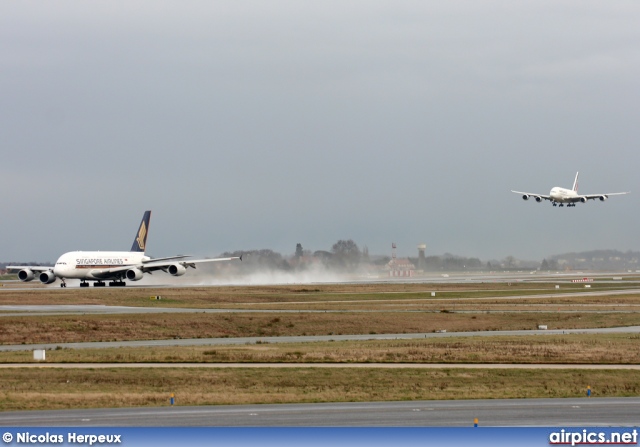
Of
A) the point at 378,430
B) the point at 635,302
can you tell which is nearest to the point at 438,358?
the point at 378,430

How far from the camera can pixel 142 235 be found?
111562mm

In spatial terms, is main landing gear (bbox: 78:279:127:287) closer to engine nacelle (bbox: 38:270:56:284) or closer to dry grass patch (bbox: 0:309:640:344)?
engine nacelle (bbox: 38:270:56:284)

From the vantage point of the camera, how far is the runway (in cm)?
2383

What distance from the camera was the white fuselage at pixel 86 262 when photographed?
99062 mm

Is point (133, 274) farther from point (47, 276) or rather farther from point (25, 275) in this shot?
point (25, 275)

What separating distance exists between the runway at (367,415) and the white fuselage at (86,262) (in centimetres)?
7539

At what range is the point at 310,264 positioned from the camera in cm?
Answer: 15750

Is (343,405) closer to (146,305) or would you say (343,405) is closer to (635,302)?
(146,305)

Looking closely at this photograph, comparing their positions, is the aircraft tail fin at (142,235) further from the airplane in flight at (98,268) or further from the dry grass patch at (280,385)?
the dry grass patch at (280,385)

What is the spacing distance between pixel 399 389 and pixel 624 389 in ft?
25.0

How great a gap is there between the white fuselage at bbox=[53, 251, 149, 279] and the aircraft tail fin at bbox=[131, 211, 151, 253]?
5.78 metres

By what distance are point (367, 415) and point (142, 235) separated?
293ft

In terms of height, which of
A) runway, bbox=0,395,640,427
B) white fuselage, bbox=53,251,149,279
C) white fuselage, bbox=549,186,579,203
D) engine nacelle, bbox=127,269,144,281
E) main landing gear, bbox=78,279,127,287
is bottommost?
runway, bbox=0,395,640,427

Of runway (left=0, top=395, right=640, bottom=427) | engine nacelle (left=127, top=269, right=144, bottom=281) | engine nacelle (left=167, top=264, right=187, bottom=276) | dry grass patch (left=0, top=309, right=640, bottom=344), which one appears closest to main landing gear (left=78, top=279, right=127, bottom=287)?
engine nacelle (left=127, top=269, right=144, bottom=281)
